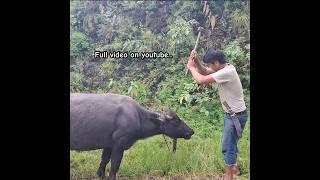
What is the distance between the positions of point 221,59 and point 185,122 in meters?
0.80

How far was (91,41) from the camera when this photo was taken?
295 inches

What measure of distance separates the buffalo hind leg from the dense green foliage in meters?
0.23

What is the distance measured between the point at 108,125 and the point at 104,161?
1.33ft

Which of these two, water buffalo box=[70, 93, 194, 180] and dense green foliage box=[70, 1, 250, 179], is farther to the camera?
dense green foliage box=[70, 1, 250, 179]

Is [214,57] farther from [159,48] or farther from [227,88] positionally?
[159,48]

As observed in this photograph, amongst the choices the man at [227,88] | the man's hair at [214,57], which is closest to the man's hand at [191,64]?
the man at [227,88]

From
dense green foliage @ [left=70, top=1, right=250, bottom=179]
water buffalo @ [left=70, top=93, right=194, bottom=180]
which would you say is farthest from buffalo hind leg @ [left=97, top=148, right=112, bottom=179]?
dense green foliage @ [left=70, top=1, right=250, bottom=179]

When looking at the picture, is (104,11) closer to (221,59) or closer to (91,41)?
(91,41)

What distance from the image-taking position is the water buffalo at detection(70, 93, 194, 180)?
288 inches

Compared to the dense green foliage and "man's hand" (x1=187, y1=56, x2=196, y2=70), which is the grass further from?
"man's hand" (x1=187, y1=56, x2=196, y2=70)

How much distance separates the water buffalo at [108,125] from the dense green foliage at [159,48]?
11 cm

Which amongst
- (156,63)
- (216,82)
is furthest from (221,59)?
(156,63)

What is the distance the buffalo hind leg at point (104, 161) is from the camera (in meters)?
7.36

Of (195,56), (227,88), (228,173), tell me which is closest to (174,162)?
(228,173)
